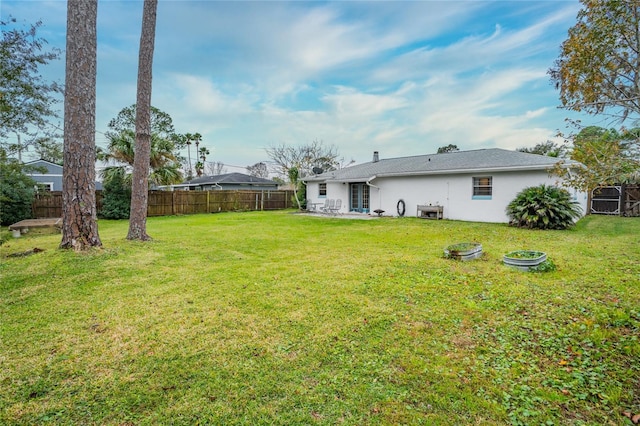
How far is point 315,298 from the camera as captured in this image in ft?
13.4

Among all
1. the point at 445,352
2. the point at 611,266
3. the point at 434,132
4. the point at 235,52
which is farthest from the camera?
the point at 434,132

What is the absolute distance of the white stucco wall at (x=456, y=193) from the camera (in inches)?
460

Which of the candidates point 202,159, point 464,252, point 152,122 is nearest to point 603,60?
point 464,252

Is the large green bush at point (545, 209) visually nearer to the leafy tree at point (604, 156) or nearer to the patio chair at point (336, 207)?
the leafy tree at point (604, 156)

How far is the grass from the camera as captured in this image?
208 cm

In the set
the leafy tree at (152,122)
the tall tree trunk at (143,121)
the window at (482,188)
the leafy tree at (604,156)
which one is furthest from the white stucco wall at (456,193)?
the leafy tree at (152,122)

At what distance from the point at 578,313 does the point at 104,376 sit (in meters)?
4.82

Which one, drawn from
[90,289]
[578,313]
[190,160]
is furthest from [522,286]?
[190,160]

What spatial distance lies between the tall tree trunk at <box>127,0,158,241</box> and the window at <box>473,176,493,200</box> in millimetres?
12064

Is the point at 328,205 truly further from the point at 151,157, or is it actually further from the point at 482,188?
the point at 151,157

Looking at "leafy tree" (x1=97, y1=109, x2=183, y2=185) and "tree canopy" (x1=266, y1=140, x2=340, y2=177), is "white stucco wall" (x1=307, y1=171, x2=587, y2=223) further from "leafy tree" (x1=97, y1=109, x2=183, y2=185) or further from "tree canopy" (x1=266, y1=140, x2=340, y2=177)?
"tree canopy" (x1=266, y1=140, x2=340, y2=177)

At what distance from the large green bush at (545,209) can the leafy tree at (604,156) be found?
7.21 m

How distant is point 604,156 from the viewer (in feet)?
11.8

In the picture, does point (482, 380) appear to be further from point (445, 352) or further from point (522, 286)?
point (522, 286)
